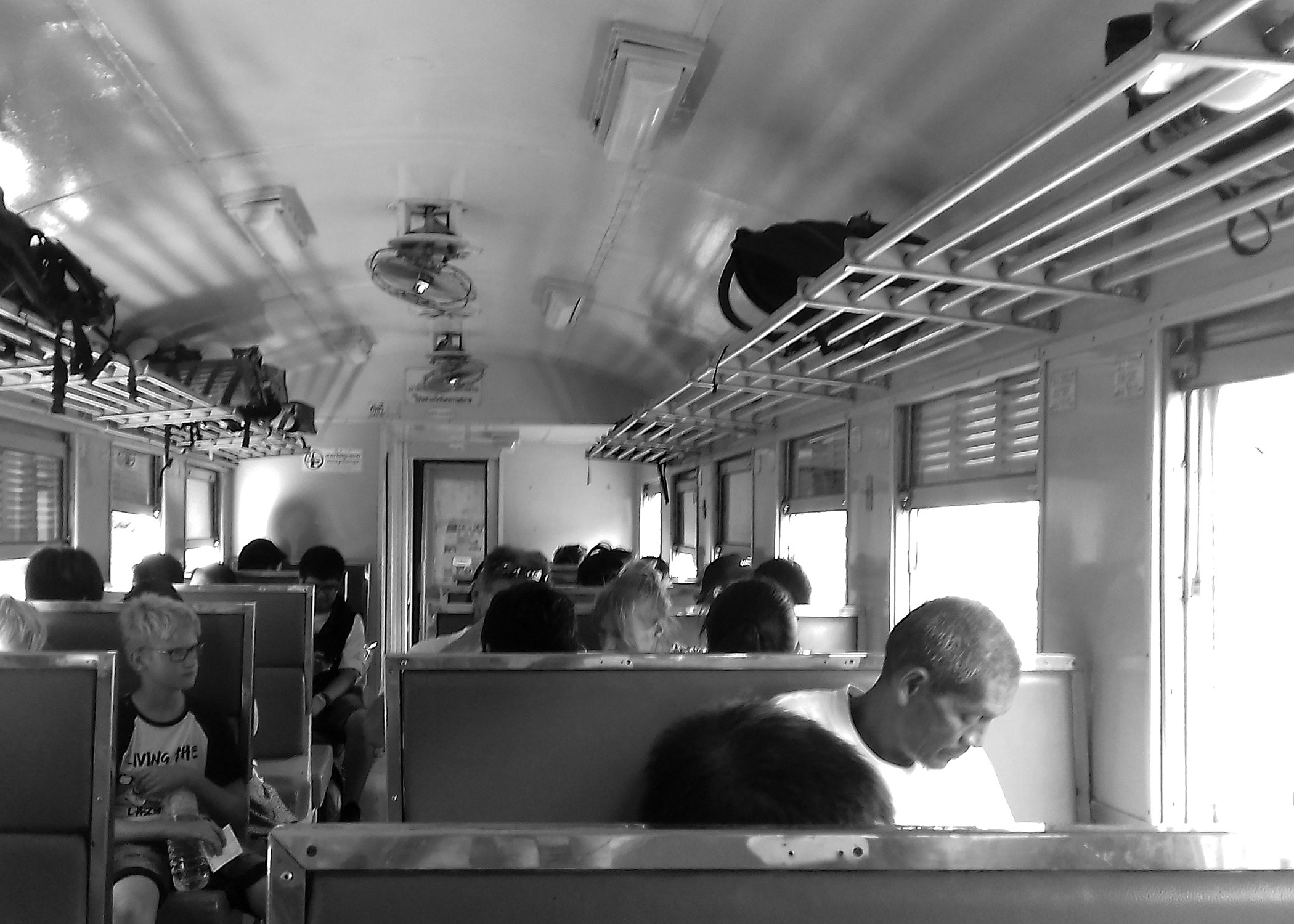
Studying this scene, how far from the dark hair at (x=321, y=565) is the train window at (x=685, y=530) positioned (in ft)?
11.6

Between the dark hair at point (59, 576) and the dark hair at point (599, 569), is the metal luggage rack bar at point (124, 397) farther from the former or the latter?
the dark hair at point (599, 569)

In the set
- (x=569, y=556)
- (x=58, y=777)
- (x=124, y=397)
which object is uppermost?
(x=124, y=397)

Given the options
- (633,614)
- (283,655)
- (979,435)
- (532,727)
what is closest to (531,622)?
(532,727)

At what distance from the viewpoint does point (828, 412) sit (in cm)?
529

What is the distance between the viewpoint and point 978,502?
370 centimetres

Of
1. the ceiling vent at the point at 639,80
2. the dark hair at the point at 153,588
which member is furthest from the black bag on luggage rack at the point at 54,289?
the ceiling vent at the point at 639,80

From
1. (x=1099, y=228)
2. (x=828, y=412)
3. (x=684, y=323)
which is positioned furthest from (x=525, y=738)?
(x=684, y=323)

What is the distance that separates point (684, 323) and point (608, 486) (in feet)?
14.5

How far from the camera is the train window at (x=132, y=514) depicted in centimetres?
645

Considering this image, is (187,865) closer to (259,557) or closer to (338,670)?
(338,670)

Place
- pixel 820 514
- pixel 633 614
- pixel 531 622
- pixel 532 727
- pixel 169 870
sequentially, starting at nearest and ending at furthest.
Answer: pixel 532 727, pixel 169 870, pixel 531 622, pixel 633 614, pixel 820 514

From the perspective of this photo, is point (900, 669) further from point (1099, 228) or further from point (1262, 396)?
point (1262, 396)

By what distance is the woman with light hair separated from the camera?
11.5ft

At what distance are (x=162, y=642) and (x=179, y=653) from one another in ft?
0.22
